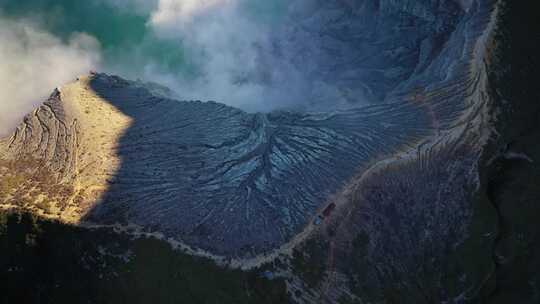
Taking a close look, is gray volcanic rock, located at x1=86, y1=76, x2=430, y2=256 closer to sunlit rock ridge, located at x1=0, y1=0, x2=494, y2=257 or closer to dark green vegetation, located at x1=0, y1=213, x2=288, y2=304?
sunlit rock ridge, located at x1=0, y1=0, x2=494, y2=257

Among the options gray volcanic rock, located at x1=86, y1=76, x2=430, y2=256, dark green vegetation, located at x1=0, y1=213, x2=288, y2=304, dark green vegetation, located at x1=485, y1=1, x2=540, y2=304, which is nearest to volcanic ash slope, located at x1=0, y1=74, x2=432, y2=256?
gray volcanic rock, located at x1=86, y1=76, x2=430, y2=256

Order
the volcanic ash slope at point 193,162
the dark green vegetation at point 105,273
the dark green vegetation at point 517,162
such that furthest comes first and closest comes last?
the volcanic ash slope at point 193,162 → the dark green vegetation at point 517,162 → the dark green vegetation at point 105,273

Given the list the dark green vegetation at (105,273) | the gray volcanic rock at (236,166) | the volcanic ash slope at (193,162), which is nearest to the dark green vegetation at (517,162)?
the volcanic ash slope at (193,162)

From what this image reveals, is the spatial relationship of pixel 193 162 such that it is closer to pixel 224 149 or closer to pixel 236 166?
pixel 224 149

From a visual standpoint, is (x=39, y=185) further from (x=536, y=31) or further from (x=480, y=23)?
(x=536, y=31)

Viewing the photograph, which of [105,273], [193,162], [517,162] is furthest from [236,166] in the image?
[517,162]

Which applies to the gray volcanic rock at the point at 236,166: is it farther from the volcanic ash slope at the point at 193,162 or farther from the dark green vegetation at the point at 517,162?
the dark green vegetation at the point at 517,162
